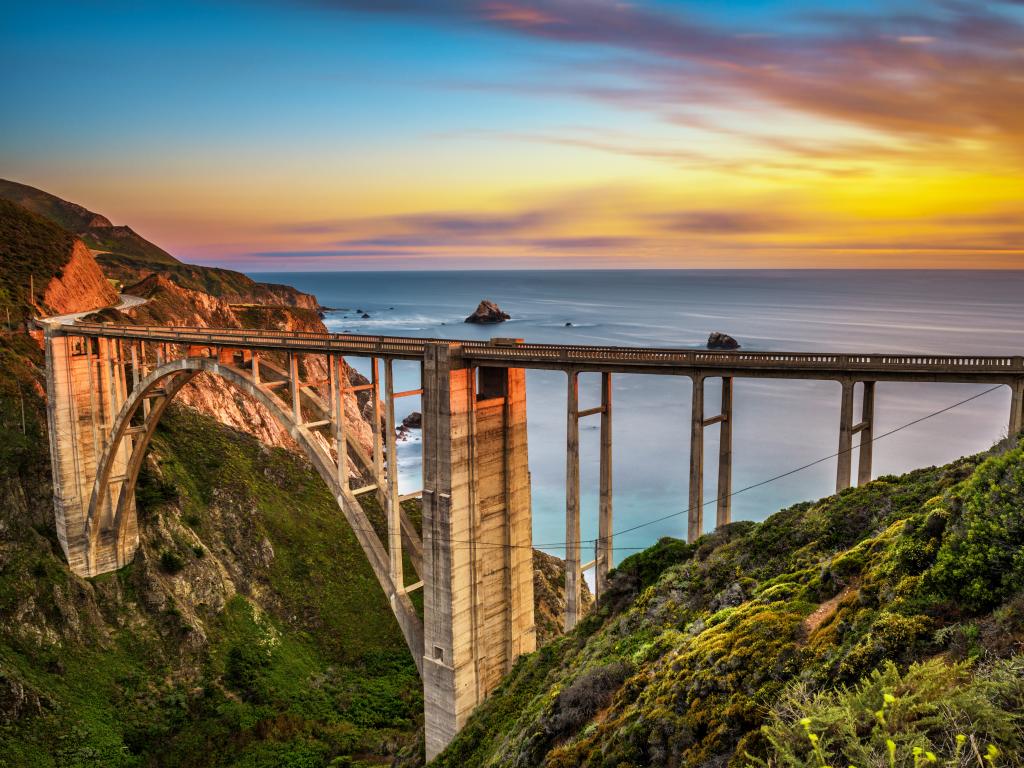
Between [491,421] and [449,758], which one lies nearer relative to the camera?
[449,758]

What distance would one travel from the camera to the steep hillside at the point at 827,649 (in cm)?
700

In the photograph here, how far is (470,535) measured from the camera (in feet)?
76.2

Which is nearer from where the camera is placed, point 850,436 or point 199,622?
point 850,436

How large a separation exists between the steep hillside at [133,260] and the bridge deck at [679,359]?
2687 inches

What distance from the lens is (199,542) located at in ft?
124

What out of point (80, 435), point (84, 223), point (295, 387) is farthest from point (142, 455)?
point (84, 223)

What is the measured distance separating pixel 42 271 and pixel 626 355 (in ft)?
174

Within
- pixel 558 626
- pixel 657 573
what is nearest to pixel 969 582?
pixel 657 573

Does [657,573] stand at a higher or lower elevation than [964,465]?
lower

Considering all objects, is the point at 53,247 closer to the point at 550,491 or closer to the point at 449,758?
the point at 550,491

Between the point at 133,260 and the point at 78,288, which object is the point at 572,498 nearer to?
the point at 78,288

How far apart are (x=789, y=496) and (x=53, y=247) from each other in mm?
64588

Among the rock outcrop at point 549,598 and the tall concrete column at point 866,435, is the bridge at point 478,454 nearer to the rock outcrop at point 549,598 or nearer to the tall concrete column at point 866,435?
the tall concrete column at point 866,435

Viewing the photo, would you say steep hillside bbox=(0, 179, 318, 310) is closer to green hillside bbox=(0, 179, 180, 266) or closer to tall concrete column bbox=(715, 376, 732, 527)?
green hillside bbox=(0, 179, 180, 266)
